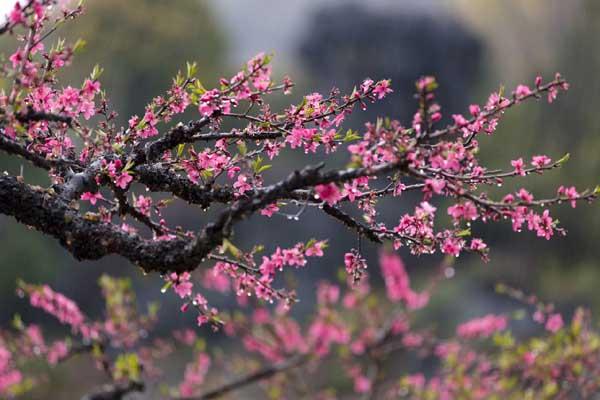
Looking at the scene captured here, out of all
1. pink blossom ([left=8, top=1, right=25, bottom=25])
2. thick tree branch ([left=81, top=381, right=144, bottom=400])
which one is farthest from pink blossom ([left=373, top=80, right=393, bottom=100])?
thick tree branch ([left=81, top=381, right=144, bottom=400])

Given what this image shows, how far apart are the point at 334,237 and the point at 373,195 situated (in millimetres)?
13807

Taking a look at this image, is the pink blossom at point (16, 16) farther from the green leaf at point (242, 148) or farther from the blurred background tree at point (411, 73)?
the blurred background tree at point (411, 73)

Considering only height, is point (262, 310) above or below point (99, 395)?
Answer: above

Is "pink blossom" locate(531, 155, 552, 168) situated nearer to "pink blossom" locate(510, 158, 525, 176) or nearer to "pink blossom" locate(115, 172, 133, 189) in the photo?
"pink blossom" locate(510, 158, 525, 176)

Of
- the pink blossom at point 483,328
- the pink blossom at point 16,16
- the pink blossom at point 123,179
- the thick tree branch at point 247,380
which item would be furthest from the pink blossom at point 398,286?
the pink blossom at point 16,16

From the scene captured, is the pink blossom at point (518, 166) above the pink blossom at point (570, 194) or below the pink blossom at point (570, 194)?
above

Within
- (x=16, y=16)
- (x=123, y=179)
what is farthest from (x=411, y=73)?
(x=16, y=16)

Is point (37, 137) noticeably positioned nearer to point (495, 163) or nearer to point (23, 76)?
point (23, 76)

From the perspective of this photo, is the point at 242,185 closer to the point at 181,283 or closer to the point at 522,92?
the point at 181,283

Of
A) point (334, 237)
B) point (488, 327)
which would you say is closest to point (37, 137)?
point (488, 327)

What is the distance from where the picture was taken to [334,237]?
16141 mm

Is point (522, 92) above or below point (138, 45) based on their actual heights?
below

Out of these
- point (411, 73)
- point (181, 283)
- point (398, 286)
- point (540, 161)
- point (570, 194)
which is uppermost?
point (411, 73)

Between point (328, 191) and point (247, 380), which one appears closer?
point (328, 191)
